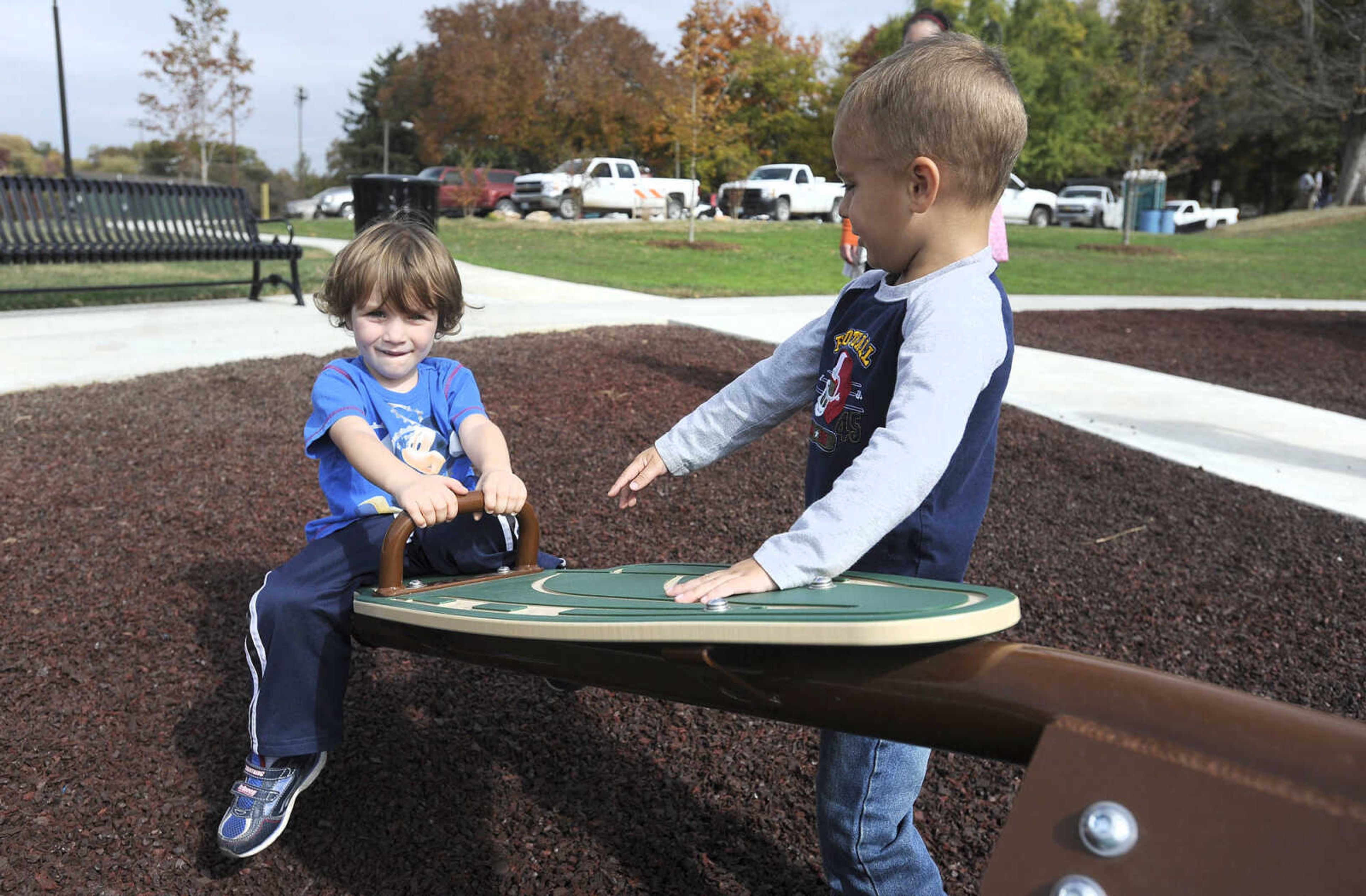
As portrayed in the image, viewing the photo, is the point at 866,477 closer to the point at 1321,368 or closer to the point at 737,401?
the point at 737,401

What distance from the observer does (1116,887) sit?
904 mm

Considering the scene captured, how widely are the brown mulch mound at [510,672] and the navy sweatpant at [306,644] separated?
0.31 metres

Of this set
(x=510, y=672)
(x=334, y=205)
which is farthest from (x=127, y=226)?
(x=334, y=205)

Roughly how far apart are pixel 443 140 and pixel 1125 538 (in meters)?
45.1

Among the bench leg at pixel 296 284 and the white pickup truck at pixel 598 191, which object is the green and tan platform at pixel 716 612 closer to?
the bench leg at pixel 296 284

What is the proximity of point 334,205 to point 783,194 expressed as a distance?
14250 mm

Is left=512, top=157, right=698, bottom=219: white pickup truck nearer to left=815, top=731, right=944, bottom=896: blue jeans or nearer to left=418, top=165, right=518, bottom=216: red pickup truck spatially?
left=418, top=165, right=518, bottom=216: red pickup truck

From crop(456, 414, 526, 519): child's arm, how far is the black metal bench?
22.7ft

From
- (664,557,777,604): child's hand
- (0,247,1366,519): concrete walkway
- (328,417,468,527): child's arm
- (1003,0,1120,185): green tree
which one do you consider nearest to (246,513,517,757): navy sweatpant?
(328,417,468,527): child's arm

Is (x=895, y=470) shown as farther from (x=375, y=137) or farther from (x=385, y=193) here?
(x=375, y=137)

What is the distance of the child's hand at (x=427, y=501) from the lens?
184 cm

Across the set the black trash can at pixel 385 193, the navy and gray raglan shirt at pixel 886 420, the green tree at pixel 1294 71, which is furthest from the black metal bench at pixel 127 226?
the green tree at pixel 1294 71

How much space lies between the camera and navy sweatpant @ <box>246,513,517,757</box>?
2.02 metres

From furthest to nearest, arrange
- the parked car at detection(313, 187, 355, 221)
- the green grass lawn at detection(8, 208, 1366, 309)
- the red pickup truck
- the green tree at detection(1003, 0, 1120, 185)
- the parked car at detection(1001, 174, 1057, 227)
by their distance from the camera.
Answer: the green tree at detection(1003, 0, 1120, 185)
the parked car at detection(1001, 174, 1057, 227)
the parked car at detection(313, 187, 355, 221)
the red pickup truck
the green grass lawn at detection(8, 208, 1366, 309)
